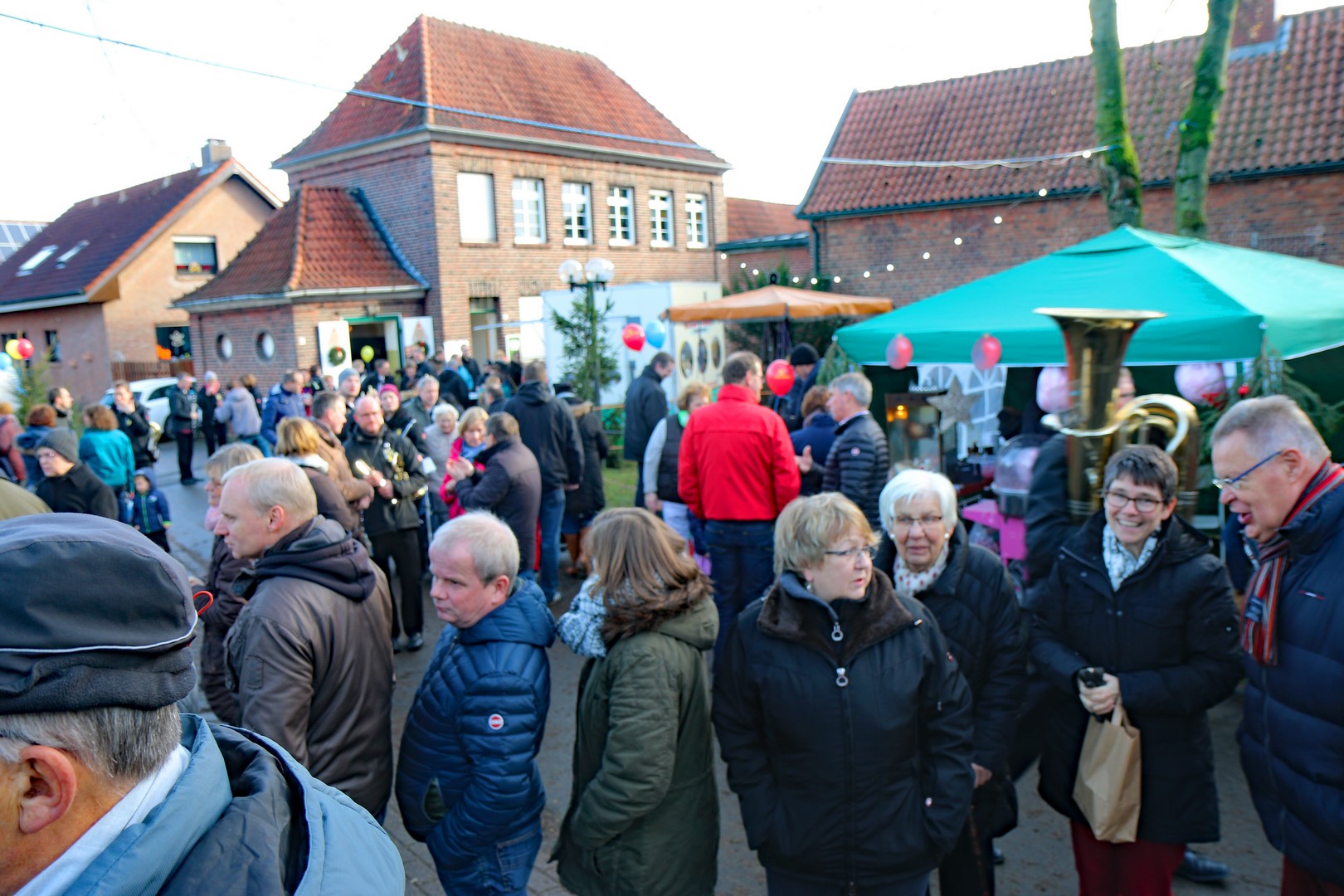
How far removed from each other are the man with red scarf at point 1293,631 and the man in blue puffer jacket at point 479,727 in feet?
6.95

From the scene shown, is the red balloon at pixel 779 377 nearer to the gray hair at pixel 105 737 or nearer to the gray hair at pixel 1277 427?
the gray hair at pixel 1277 427

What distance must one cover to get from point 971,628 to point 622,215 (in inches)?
969

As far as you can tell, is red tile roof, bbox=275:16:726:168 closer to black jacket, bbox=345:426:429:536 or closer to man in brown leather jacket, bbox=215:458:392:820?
black jacket, bbox=345:426:429:536

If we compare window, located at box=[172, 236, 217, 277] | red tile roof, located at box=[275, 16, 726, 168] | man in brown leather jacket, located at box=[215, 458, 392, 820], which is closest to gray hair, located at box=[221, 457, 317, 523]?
man in brown leather jacket, located at box=[215, 458, 392, 820]

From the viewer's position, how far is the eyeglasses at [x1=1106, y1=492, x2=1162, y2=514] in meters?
2.84

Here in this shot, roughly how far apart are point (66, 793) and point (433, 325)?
71.3 ft

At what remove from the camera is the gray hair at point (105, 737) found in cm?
98

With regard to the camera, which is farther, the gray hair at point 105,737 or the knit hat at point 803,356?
the knit hat at point 803,356

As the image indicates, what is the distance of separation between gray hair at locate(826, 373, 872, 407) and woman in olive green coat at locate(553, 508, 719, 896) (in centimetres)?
297

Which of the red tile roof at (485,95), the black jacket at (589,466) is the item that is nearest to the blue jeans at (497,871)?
the black jacket at (589,466)

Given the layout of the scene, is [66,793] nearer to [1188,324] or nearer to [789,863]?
[789,863]

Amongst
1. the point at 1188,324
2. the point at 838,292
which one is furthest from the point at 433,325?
the point at 1188,324

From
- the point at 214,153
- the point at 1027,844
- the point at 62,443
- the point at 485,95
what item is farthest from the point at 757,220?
the point at 1027,844

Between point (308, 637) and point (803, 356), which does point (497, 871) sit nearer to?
point (308, 637)
